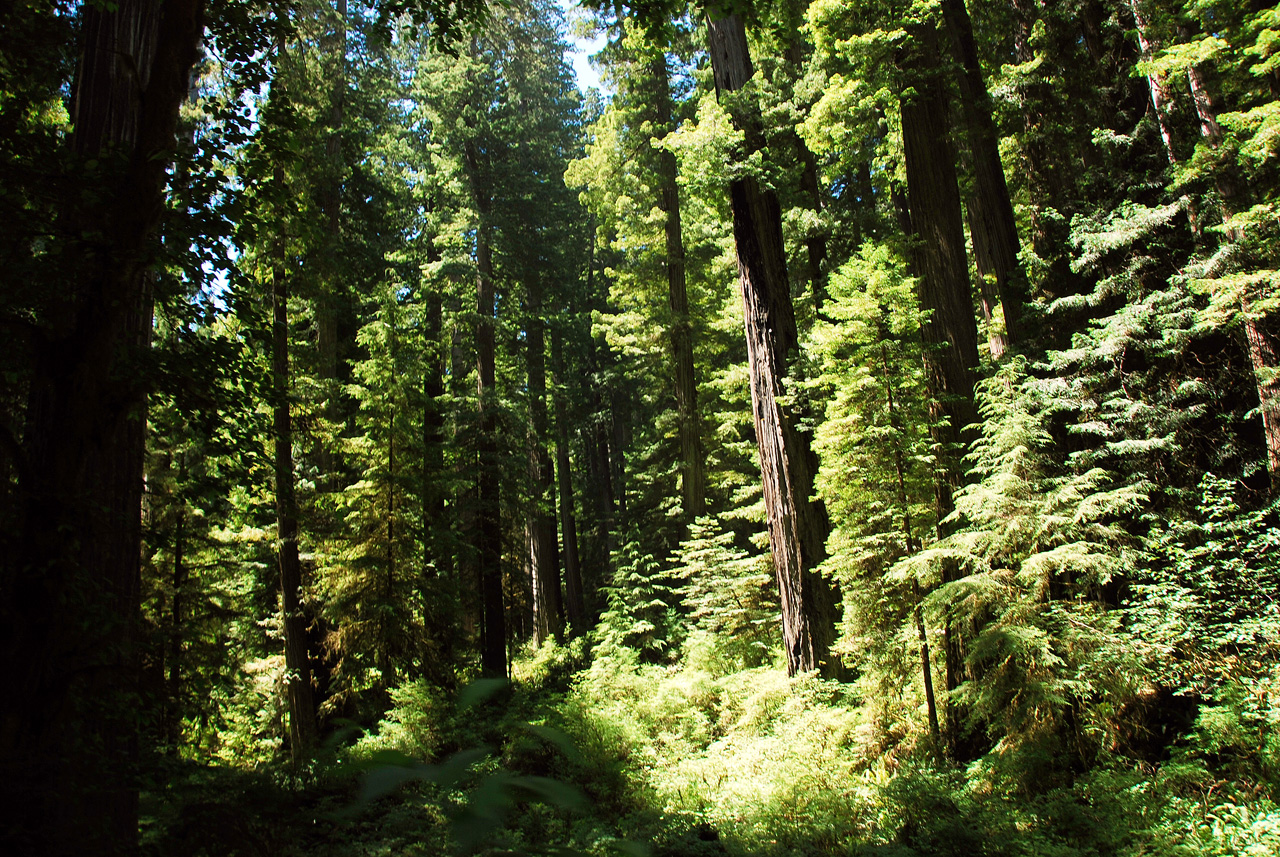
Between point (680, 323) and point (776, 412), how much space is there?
27.0ft

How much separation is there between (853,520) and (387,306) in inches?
392

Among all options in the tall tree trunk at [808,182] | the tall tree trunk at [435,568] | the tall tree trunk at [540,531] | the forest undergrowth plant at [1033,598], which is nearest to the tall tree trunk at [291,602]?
the tall tree trunk at [435,568]

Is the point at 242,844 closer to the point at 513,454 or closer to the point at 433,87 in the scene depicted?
the point at 513,454

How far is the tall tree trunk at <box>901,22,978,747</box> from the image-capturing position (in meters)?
7.54

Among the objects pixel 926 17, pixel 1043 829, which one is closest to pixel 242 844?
pixel 1043 829

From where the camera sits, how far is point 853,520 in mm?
7074

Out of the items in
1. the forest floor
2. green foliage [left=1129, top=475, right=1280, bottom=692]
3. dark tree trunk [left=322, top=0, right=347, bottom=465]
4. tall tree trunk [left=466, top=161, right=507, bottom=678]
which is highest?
dark tree trunk [left=322, top=0, right=347, bottom=465]

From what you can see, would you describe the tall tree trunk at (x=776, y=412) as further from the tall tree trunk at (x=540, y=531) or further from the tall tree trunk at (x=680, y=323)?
the tall tree trunk at (x=540, y=531)

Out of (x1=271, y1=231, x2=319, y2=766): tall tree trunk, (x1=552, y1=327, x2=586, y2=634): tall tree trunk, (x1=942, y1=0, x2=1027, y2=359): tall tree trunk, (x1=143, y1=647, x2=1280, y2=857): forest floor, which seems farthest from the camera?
(x1=552, y1=327, x2=586, y2=634): tall tree trunk

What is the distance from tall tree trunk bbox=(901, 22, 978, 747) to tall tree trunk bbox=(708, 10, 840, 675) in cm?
159

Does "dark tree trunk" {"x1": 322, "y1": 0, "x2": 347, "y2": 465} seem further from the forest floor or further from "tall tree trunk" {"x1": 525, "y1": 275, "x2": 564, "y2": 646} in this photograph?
the forest floor

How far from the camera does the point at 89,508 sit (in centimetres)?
381

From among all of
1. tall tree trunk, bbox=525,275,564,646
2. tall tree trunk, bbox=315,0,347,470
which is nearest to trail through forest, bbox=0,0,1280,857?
tall tree trunk, bbox=315,0,347,470

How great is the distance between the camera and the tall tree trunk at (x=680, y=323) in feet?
51.3
